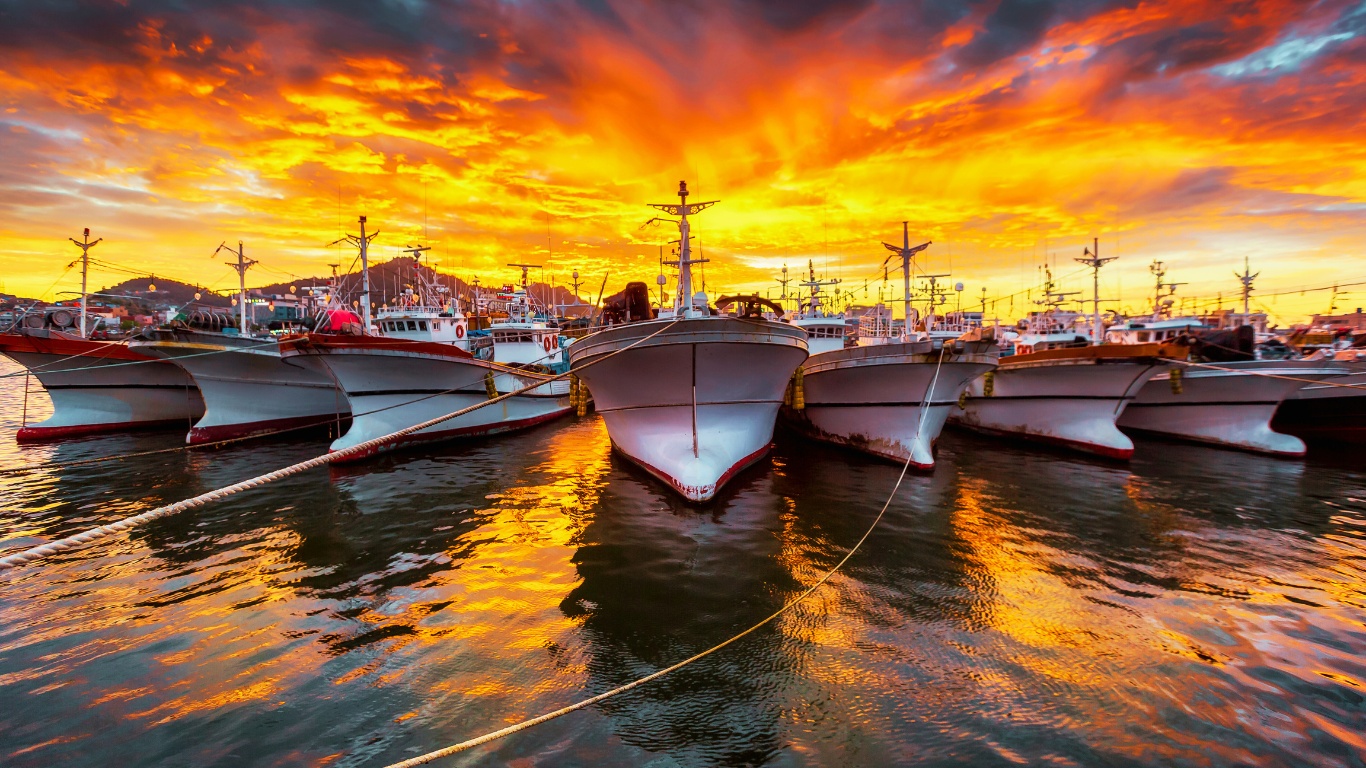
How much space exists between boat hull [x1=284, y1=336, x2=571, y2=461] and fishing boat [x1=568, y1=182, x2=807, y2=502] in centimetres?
318

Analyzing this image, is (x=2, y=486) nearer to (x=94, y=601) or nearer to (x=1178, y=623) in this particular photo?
(x=94, y=601)

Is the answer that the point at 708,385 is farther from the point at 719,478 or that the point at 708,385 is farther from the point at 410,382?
the point at 410,382

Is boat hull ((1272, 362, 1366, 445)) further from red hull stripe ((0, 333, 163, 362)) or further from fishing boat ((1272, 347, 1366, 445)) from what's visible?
red hull stripe ((0, 333, 163, 362))

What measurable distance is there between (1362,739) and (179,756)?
308 inches

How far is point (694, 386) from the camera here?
9.09 m

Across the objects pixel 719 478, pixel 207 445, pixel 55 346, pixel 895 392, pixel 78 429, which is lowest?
pixel 719 478

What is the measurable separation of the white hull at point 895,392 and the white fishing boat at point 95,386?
1930 centimetres

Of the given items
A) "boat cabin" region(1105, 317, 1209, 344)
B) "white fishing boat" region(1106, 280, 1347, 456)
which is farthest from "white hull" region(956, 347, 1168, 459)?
"boat cabin" region(1105, 317, 1209, 344)

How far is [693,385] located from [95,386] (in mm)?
20013

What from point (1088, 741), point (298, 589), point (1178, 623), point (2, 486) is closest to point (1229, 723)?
point (1088, 741)

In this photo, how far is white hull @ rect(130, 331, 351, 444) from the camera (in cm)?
1387

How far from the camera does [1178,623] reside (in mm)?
4875

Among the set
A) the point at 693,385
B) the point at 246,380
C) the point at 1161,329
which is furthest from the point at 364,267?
the point at 1161,329

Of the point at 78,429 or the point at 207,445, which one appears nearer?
the point at 207,445
